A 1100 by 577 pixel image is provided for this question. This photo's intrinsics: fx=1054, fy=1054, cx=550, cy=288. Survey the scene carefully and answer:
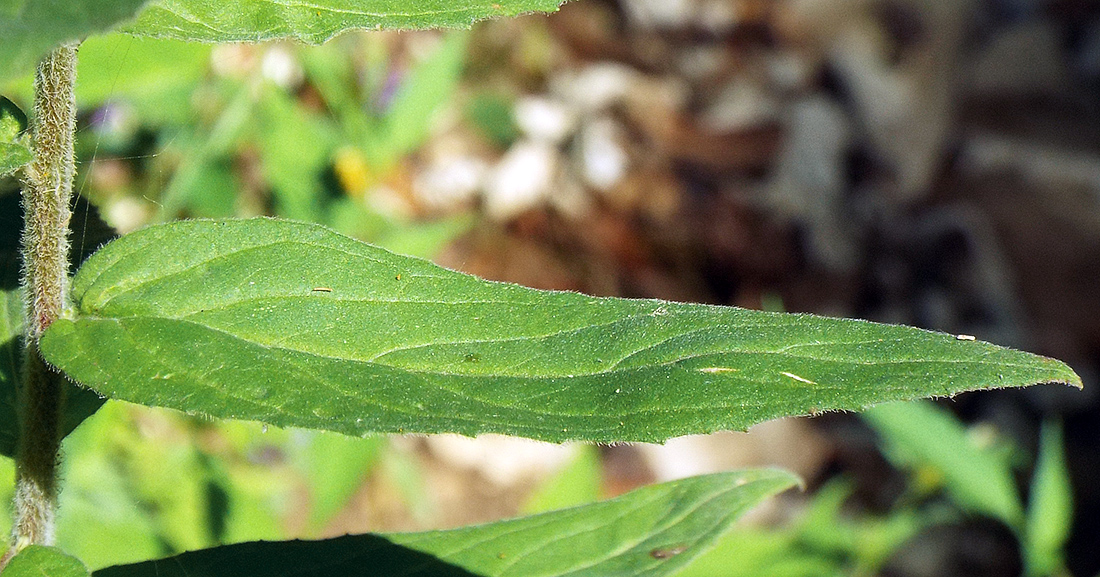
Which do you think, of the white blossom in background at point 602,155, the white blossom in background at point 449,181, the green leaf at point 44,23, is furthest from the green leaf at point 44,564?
the white blossom in background at point 602,155

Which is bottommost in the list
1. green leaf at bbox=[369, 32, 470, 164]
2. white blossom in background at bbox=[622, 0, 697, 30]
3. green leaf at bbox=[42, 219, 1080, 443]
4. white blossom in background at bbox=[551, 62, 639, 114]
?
green leaf at bbox=[42, 219, 1080, 443]

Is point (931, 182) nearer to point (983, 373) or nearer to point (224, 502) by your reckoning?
point (224, 502)

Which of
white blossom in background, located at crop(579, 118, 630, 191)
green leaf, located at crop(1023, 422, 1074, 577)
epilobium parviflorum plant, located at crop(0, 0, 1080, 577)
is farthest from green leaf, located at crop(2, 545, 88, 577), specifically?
white blossom in background, located at crop(579, 118, 630, 191)

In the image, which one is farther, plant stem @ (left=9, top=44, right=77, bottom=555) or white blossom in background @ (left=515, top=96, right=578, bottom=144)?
white blossom in background @ (left=515, top=96, right=578, bottom=144)

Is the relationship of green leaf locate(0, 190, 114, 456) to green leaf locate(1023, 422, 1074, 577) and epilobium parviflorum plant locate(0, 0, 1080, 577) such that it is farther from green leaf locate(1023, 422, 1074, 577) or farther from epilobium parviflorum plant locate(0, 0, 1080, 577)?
green leaf locate(1023, 422, 1074, 577)

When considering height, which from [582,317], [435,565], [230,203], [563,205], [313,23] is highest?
[563,205]

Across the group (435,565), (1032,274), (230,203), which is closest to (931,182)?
(1032,274)

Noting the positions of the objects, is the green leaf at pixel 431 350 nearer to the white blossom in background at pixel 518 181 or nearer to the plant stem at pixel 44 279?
the plant stem at pixel 44 279
